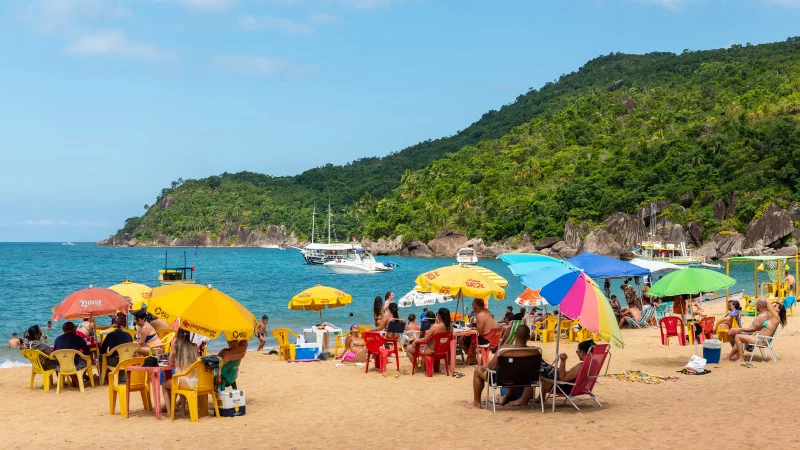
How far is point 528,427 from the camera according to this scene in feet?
24.7

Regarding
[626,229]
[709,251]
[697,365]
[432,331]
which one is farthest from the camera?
[626,229]

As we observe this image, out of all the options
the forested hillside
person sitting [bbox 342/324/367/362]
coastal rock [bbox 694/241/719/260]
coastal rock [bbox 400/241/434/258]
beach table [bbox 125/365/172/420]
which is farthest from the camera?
coastal rock [bbox 400/241/434/258]

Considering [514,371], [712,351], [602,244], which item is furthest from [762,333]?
[602,244]

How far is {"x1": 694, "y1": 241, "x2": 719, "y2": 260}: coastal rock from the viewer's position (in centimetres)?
7062

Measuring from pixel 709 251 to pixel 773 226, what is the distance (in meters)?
6.36

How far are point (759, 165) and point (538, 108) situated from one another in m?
86.1

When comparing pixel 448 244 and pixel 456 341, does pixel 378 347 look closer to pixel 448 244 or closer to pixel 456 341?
pixel 456 341

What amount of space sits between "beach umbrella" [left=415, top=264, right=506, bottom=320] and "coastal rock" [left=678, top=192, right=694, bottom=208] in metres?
74.8

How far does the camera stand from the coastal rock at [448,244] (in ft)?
326

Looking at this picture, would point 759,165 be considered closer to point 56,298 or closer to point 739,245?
point 739,245

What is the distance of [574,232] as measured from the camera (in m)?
86.4

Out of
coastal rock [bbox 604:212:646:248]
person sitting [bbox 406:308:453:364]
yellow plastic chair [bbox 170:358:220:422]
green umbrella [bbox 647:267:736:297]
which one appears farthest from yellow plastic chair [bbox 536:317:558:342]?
coastal rock [bbox 604:212:646:248]

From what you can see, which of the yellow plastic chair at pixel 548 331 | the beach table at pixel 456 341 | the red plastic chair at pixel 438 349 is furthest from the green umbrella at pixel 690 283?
the red plastic chair at pixel 438 349

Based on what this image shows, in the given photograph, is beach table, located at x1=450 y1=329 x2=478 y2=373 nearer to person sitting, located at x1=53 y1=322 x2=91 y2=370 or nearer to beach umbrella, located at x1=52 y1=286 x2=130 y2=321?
beach umbrella, located at x1=52 y1=286 x2=130 y2=321
